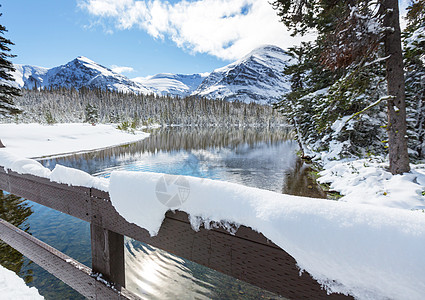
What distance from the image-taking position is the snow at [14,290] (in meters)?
2.42

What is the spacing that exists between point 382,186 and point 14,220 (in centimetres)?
1239

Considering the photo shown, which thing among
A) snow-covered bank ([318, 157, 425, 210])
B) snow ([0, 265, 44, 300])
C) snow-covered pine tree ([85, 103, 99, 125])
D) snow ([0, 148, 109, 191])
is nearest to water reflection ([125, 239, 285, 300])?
snow ([0, 265, 44, 300])

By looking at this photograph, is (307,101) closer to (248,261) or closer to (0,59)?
(248,261)

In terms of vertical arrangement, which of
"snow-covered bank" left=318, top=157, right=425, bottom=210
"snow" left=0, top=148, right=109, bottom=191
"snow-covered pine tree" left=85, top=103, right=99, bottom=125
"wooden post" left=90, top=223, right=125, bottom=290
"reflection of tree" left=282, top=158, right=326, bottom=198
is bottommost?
"reflection of tree" left=282, top=158, right=326, bottom=198

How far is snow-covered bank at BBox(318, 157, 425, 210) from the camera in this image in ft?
17.4

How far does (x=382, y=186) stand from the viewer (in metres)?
6.23

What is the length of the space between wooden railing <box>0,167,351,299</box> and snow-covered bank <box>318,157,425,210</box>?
6064 mm

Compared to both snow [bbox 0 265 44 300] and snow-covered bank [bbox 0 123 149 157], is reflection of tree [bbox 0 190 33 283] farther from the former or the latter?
snow-covered bank [bbox 0 123 149 157]

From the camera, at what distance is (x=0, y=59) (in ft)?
59.0

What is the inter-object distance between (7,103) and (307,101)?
86.7 feet

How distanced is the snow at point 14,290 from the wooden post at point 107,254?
65.6 inches

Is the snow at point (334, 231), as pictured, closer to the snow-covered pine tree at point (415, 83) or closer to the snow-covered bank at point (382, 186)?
the snow-covered bank at point (382, 186)

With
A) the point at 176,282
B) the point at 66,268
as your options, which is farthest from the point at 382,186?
the point at 66,268

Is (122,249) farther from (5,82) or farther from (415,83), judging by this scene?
(5,82)
